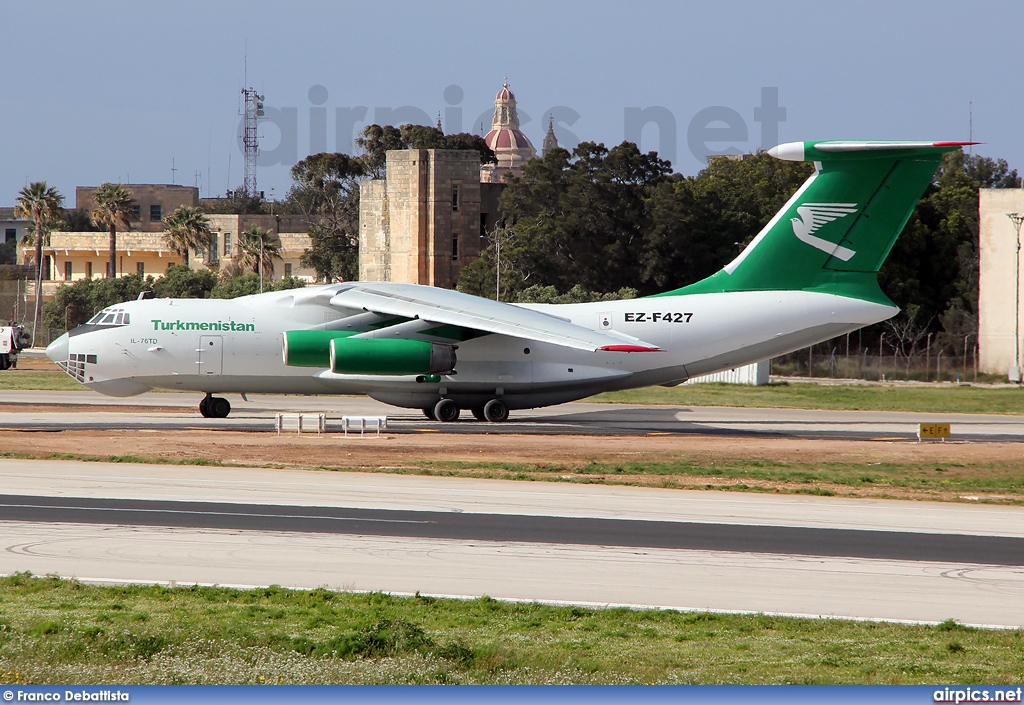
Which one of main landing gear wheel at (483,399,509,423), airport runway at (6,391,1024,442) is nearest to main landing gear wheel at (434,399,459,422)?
airport runway at (6,391,1024,442)

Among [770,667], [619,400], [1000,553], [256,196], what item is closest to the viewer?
[770,667]

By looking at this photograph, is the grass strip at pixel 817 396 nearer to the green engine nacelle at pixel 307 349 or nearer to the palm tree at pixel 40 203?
the green engine nacelle at pixel 307 349

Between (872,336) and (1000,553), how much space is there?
59.7 metres

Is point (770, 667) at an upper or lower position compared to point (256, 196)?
lower

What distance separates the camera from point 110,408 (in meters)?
34.0

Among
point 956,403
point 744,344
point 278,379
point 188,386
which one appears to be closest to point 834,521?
point 744,344

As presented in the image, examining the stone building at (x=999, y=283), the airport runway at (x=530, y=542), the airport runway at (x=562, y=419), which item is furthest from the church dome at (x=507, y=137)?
the airport runway at (x=530, y=542)

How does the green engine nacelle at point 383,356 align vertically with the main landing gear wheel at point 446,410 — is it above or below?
above

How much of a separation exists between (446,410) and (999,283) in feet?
140

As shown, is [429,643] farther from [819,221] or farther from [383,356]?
[819,221]

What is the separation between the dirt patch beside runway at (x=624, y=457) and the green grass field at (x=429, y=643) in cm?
1002

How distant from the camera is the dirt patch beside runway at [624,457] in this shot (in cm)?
2050

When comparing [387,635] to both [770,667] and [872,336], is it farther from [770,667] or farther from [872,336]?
[872,336]

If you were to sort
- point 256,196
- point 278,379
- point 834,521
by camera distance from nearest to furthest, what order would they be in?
point 834,521, point 278,379, point 256,196
